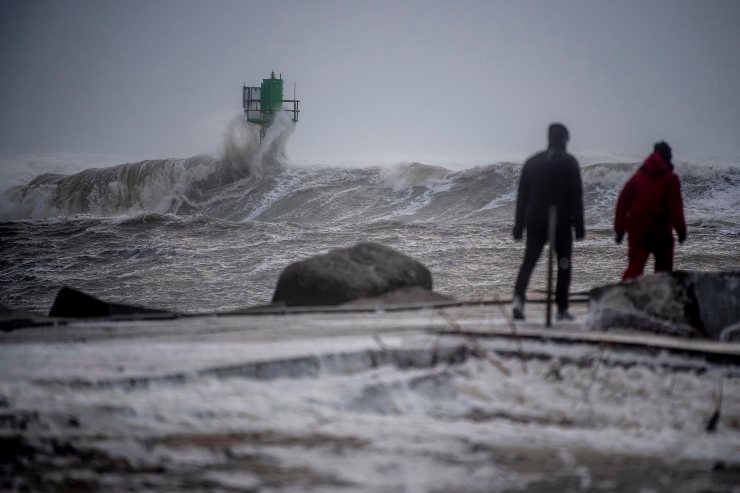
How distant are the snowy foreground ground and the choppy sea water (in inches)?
429

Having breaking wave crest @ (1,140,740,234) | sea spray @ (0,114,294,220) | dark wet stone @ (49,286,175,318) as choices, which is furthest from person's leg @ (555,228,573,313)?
sea spray @ (0,114,294,220)

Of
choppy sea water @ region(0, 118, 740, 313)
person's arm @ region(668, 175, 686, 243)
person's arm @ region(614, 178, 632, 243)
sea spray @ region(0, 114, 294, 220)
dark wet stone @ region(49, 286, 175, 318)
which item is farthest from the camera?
sea spray @ region(0, 114, 294, 220)

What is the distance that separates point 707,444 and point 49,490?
2638 millimetres

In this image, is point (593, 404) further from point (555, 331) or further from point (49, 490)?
point (49, 490)

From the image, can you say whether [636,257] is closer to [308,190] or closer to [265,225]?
[265,225]

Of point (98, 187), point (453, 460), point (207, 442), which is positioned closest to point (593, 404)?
point (453, 460)

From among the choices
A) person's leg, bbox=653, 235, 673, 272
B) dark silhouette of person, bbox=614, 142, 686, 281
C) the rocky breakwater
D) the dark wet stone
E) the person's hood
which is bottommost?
the dark wet stone

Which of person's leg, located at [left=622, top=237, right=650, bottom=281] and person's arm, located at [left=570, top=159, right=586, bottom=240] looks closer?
person's arm, located at [left=570, top=159, right=586, bottom=240]

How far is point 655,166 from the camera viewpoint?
8.02 metres

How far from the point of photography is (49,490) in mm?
2707

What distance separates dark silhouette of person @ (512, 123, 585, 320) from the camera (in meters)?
6.48

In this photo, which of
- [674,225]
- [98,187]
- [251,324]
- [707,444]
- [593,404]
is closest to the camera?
[707,444]

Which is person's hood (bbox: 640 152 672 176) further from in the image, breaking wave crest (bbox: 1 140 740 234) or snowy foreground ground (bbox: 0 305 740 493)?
breaking wave crest (bbox: 1 140 740 234)

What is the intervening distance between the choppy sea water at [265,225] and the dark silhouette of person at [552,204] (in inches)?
365
